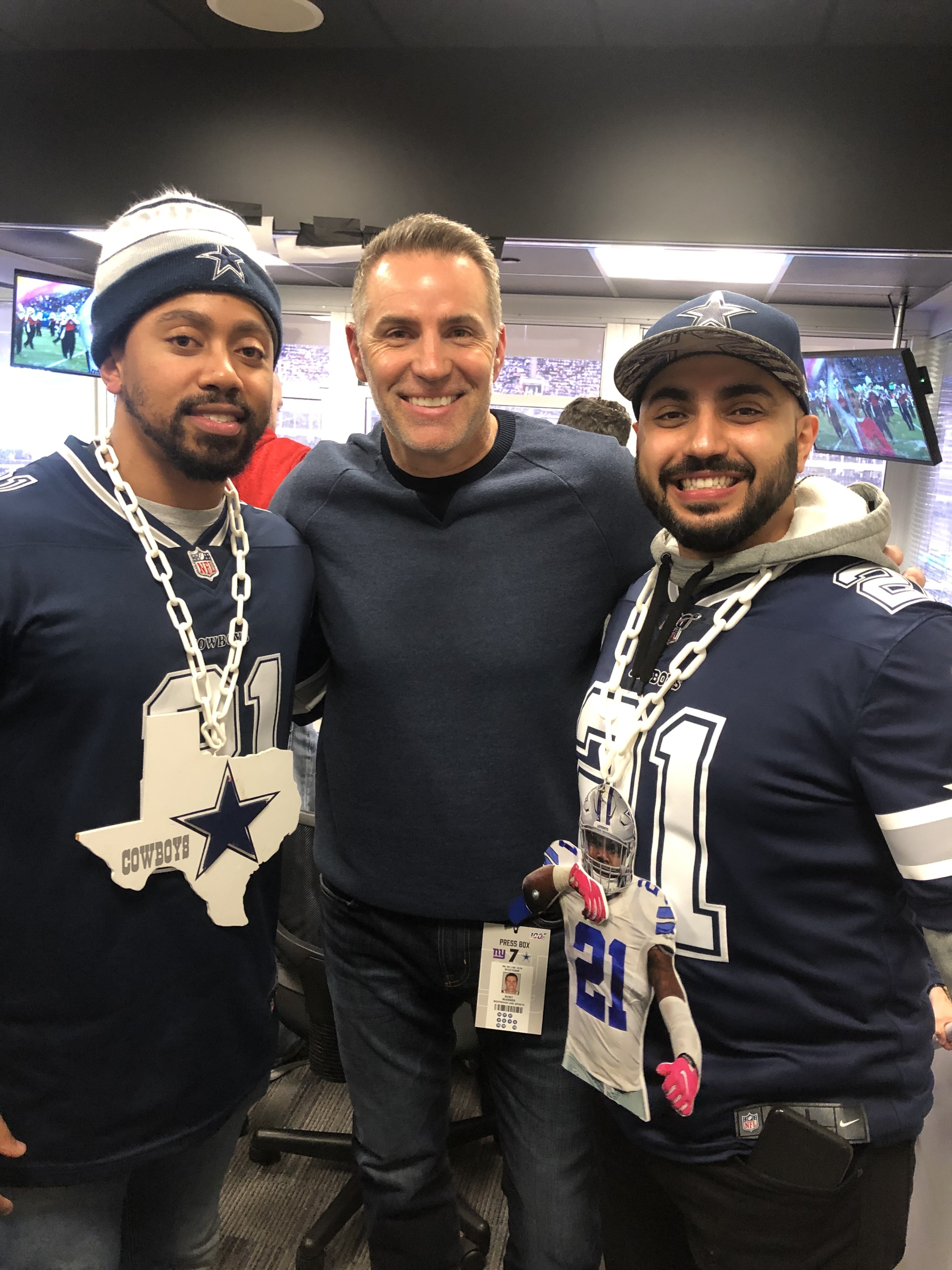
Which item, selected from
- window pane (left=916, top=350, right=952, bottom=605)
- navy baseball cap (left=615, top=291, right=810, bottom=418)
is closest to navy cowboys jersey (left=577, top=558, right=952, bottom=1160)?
navy baseball cap (left=615, top=291, right=810, bottom=418)

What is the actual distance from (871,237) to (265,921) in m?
2.98

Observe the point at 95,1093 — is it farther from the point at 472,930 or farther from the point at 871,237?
the point at 871,237

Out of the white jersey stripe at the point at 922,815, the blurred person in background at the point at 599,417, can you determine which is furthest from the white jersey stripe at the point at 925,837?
the blurred person in background at the point at 599,417

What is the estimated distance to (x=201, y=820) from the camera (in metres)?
1.15

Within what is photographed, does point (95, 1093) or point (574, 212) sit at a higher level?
point (574, 212)

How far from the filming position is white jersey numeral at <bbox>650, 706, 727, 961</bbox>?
1.03 meters

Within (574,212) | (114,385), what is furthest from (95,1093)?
(574,212)

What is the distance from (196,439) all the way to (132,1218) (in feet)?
3.61

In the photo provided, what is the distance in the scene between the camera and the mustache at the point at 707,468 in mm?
1098

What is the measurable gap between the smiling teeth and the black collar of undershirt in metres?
0.41

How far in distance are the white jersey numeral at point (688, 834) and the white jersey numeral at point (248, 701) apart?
0.54m

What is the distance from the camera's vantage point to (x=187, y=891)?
1153 millimetres

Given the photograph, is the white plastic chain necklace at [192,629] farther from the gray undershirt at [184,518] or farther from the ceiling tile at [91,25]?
the ceiling tile at [91,25]

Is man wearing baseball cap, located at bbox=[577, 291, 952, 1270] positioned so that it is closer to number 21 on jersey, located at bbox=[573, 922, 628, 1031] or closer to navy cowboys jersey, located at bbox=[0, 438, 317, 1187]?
number 21 on jersey, located at bbox=[573, 922, 628, 1031]
